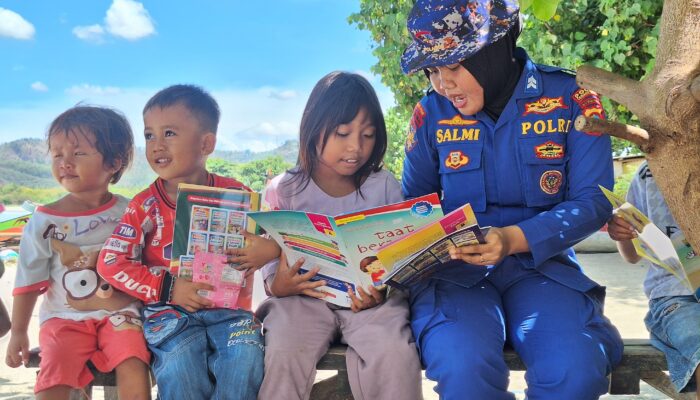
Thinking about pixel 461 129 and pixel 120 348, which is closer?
pixel 120 348

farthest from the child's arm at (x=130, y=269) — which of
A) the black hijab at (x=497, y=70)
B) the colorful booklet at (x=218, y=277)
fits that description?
the black hijab at (x=497, y=70)

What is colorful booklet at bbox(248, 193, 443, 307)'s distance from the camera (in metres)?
2.07

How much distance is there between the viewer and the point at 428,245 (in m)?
2.04

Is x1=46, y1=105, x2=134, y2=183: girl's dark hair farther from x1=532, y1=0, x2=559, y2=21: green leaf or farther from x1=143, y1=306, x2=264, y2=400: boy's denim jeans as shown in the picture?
x1=532, y1=0, x2=559, y2=21: green leaf

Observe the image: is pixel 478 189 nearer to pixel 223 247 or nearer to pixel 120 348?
pixel 223 247

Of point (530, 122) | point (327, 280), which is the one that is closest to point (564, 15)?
point (530, 122)

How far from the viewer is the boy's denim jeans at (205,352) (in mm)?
2186

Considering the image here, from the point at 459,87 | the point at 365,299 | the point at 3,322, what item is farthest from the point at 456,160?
the point at 3,322

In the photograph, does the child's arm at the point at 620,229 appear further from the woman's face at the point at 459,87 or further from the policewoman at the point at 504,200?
the woman's face at the point at 459,87

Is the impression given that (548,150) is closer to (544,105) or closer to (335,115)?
(544,105)

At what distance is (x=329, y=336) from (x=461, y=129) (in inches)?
34.9

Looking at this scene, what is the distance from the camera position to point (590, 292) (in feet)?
7.45

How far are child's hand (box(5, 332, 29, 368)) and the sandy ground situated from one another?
0.84 m

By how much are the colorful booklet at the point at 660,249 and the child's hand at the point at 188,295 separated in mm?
1369
